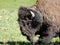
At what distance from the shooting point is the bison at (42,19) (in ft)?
36.1

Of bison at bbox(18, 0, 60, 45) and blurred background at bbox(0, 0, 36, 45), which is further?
blurred background at bbox(0, 0, 36, 45)

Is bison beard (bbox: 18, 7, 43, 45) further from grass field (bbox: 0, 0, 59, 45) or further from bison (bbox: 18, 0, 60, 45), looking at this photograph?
grass field (bbox: 0, 0, 59, 45)

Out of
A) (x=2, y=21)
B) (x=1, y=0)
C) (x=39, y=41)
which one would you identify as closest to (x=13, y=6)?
(x=1, y=0)

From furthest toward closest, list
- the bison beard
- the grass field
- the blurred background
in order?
the blurred background
the grass field
the bison beard

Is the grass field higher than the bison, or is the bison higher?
the grass field

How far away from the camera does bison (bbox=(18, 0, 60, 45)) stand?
433 inches

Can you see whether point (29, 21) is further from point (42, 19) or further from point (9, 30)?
point (9, 30)

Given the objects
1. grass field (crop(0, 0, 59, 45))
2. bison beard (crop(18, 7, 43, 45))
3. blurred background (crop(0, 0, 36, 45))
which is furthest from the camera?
blurred background (crop(0, 0, 36, 45))

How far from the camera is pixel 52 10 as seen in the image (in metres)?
11.2

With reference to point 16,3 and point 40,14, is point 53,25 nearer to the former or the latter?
point 40,14

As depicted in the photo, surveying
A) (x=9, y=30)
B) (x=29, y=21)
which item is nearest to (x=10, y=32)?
(x=9, y=30)

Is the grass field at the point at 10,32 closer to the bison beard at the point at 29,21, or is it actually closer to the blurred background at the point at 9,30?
the blurred background at the point at 9,30

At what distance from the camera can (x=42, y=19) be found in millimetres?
11133

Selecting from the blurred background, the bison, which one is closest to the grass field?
the blurred background
